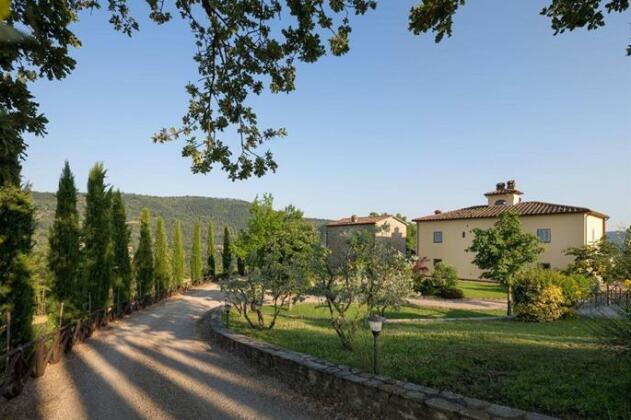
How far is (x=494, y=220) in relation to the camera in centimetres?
3231

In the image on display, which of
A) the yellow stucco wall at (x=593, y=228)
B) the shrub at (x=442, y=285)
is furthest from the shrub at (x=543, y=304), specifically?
the yellow stucco wall at (x=593, y=228)

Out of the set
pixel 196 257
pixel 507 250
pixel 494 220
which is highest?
pixel 494 220

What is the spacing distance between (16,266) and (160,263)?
15972 mm

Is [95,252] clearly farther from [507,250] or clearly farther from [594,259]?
[594,259]

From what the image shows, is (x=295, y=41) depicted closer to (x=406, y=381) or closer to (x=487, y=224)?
(x=406, y=381)

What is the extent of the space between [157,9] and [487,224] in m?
31.6

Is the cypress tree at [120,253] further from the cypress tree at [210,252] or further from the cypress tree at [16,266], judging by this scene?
the cypress tree at [210,252]

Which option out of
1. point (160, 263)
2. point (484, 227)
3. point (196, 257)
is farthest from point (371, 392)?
point (484, 227)

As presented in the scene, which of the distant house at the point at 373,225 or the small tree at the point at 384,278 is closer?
the small tree at the point at 384,278

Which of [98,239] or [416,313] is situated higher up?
[98,239]

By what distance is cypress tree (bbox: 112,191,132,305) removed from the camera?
16.7 meters

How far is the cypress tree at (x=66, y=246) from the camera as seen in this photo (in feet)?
35.6

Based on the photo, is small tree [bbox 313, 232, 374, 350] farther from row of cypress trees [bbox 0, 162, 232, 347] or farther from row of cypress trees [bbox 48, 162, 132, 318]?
row of cypress trees [bbox 48, 162, 132, 318]

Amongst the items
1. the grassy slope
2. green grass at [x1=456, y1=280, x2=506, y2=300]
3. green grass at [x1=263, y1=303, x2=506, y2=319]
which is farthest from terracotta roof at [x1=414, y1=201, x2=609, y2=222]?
the grassy slope
